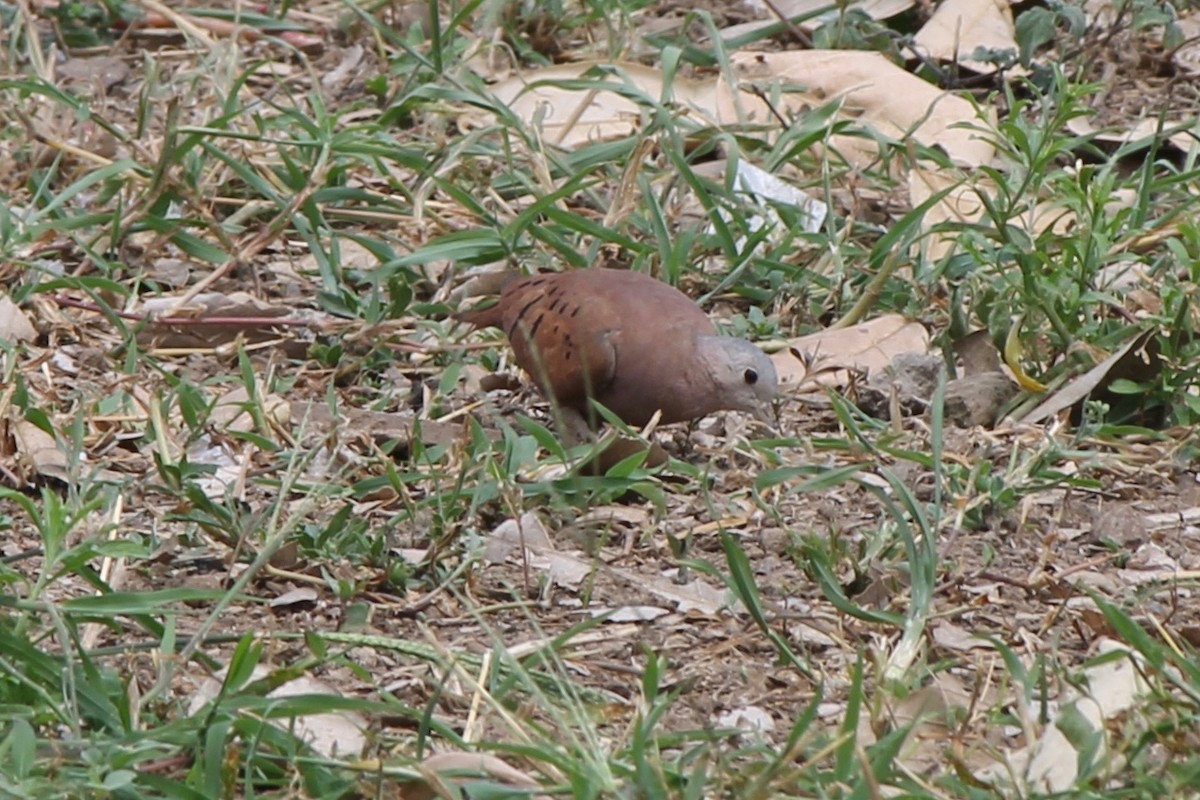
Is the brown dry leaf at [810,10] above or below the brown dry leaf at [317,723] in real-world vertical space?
below

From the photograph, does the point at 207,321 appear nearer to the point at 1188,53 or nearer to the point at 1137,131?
the point at 1137,131

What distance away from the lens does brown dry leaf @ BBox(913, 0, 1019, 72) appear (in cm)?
634

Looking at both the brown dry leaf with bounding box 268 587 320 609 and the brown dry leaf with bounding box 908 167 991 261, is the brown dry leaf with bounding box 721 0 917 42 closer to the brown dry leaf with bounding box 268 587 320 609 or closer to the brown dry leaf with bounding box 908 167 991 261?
the brown dry leaf with bounding box 908 167 991 261

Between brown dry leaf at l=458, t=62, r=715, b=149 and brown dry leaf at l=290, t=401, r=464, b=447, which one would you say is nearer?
brown dry leaf at l=290, t=401, r=464, b=447

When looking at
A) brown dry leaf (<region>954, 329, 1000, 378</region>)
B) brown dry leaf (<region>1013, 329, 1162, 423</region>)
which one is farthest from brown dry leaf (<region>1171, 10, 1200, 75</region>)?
brown dry leaf (<region>1013, 329, 1162, 423</region>)

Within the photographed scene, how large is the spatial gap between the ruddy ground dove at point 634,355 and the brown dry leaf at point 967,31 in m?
2.13

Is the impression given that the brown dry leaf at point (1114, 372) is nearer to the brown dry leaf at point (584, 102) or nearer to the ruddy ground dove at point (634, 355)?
the ruddy ground dove at point (634, 355)

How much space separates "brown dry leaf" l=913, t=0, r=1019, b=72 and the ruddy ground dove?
7.00 feet

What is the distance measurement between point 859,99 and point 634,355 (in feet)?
6.27

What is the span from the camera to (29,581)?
A: 332cm

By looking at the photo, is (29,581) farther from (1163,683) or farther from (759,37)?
(759,37)

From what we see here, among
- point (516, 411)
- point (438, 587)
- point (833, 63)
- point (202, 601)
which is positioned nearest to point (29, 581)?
point (202, 601)

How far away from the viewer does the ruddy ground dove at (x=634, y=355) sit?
4.43 m

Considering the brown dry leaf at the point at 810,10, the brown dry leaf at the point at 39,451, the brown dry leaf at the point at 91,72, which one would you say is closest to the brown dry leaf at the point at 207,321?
the brown dry leaf at the point at 39,451
